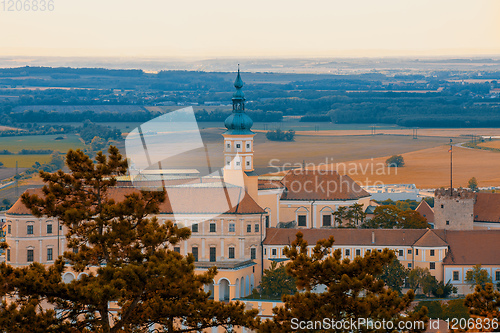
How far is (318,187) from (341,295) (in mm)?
56739

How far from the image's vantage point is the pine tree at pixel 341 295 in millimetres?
39844

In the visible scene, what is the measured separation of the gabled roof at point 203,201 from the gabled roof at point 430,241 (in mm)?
12700

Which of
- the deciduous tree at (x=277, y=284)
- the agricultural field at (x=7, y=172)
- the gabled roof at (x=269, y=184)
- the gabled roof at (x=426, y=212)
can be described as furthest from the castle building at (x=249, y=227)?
the agricultural field at (x=7, y=172)

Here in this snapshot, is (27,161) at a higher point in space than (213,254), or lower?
lower

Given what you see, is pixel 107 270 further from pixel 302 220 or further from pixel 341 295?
pixel 302 220

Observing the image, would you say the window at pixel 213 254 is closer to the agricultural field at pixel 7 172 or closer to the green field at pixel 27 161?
the agricultural field at pixel 7 172

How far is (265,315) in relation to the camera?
244 ft

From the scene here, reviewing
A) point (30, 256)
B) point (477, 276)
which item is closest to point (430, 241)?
point (477, 276)

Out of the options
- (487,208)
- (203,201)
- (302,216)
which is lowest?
(302,216)

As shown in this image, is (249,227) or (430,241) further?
(249,227)

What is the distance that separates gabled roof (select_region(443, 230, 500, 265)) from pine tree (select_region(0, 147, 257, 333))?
139 feet

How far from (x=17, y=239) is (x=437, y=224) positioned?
34810 millimetres

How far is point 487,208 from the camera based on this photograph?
94.1 metres

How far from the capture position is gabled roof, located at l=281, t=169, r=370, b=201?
95.9 m
